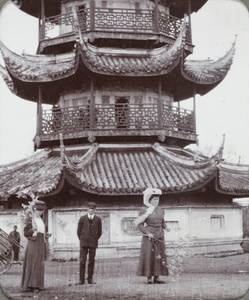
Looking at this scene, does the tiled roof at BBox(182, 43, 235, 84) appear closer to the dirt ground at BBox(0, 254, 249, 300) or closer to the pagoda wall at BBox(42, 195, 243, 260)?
the pagoda wall at BBox(42, 195, 243, 260)

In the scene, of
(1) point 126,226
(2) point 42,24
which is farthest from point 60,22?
(1) point 126,226

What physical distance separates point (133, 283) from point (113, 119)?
25.7 feet

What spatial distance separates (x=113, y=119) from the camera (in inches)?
737

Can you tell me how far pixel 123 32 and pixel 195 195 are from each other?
6.00 meters

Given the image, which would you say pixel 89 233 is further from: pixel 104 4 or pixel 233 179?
pixel 104 4

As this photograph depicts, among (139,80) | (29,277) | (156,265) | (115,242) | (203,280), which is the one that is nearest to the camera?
(29,277)

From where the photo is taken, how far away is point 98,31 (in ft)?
62.1

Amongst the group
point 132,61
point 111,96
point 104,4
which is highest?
point 104,4

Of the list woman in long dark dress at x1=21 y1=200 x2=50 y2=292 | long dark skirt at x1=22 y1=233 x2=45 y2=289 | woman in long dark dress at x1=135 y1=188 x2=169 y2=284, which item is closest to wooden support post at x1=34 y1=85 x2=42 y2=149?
woman in long dark dress at x1=135 y1=188 x2=169 y2=284

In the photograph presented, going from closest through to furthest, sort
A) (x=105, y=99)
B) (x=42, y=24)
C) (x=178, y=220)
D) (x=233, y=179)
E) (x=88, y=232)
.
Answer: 1. (x=88, y=232)
2. (x=178, y=220)
3. (x=105, y=99)
4. (x=233, y=179)
5. (x=42, y=24)

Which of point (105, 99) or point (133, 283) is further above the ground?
point (105, 99)

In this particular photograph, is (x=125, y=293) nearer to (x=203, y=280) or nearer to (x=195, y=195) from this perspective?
(x=203, y=280)

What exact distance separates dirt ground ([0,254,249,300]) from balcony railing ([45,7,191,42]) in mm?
7981

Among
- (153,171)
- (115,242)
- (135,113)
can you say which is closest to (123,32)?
(135,113)
